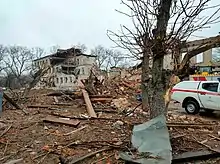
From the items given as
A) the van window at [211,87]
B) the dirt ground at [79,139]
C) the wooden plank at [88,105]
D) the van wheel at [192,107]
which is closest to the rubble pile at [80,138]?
the dirt ground at [79,139]

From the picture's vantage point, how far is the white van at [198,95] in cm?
1289

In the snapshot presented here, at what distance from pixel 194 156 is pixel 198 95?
27.6 ft

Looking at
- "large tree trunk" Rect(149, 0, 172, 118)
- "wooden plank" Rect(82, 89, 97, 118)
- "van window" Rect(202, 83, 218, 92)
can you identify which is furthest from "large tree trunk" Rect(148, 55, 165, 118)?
"van window" Rect(202, 83, 218, 92)

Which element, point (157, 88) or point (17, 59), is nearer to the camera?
point (157, 88)

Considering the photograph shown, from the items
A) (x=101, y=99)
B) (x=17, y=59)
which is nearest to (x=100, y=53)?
(x=17, y=59)

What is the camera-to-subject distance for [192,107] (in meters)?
13.8

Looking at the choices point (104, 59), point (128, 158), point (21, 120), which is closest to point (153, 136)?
point (128, 158)

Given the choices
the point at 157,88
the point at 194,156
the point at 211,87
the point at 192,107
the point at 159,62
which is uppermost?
the point at 159,62

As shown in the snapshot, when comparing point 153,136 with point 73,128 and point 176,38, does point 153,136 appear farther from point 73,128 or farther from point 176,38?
point 73,128

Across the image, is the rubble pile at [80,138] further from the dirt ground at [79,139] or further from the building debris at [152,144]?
the building debris at [152,144]

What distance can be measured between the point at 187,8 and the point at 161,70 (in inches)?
59.0

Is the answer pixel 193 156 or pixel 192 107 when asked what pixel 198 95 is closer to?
pixel 192 107

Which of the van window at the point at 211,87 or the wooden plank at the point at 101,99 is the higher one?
the van window at the point at 211,87

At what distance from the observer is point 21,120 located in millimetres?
9742
